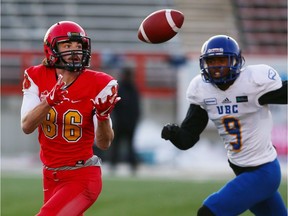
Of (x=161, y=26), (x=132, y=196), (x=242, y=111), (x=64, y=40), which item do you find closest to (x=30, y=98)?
(x=64, y=40)

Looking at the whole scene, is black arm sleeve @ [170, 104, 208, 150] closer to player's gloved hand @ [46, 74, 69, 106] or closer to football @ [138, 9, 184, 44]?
football @ [138, 9, 184, 44]

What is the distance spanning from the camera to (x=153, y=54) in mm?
13531

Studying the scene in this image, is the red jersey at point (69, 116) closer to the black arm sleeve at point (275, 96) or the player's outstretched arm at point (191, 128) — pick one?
the player's outstretched arm at point (191, 128)

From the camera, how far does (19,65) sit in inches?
584

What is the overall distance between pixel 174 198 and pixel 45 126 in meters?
3.70

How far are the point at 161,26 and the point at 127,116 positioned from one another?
20.0 feet

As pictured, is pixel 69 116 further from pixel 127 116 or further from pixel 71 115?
pixel 127 116

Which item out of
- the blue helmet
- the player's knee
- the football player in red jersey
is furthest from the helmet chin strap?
the player's knee

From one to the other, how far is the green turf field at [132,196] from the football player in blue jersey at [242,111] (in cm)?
202

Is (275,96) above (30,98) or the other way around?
the other way around

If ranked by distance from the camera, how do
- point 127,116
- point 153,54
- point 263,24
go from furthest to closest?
1. point 263,24
2. point 153,54
3. point 127,116

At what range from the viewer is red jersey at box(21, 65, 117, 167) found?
14.5ft

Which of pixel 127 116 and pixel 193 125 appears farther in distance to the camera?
A: pixel 127 116

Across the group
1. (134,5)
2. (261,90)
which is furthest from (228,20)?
(261,90)
